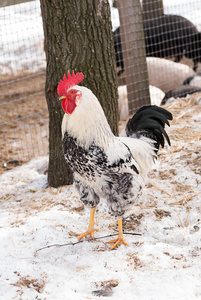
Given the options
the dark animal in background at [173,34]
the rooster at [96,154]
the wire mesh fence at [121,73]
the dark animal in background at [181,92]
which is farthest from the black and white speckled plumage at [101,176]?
the dark animal in background at [173,34]

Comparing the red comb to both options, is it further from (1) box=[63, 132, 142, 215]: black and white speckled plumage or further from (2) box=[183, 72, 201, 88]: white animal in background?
(2) box=[183, 72, 201, 88]: white animal in background

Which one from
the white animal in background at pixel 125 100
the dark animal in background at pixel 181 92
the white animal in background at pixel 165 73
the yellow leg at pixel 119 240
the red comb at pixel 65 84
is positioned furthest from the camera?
the white animal in background at pixel 165 73

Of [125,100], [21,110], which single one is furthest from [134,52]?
→ [21,110]

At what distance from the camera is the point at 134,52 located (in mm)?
6199

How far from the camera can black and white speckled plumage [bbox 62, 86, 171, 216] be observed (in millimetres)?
2896

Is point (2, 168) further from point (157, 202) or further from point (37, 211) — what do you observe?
point (157, 202)

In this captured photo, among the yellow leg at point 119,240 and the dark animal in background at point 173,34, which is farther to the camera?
the dark animal in background at point 173,34

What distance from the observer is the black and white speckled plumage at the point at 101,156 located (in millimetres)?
2896

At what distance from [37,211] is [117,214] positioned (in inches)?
41.2

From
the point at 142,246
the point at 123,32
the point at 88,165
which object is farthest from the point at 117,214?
the point at 123,32

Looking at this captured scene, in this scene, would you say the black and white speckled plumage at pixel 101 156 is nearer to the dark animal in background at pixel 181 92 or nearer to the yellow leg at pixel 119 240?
the yellow leg at pixel 119 240

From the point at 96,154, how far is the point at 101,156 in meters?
0.04

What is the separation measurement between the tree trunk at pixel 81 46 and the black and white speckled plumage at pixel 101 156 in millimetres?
783

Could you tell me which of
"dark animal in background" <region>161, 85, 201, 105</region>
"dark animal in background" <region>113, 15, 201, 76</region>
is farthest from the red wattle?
"dark animal in background" <region>113, 15, 201, 76</region>
